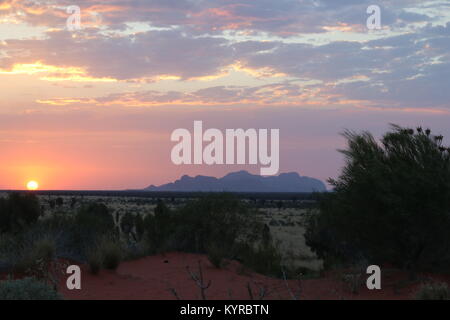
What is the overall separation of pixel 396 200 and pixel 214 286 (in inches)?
239

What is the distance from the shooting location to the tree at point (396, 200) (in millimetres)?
17453

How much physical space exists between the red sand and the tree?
983 mm

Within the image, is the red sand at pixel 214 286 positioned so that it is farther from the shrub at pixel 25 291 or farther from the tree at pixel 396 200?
the shrub at pixel 25 291

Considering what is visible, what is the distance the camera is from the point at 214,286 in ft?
60.0

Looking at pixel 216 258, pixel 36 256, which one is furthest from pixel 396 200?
pixel 36 256

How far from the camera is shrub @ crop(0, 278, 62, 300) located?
38.4 feet

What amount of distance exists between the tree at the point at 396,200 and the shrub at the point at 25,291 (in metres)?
9.93

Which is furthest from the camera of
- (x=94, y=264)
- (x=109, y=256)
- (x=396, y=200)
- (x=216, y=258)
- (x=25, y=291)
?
(x=216, y=258)

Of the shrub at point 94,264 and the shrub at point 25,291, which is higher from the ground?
the shrub at point 25,291

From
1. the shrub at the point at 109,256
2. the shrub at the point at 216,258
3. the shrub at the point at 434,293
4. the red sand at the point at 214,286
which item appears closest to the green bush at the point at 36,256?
the red sand at the point at 214,286

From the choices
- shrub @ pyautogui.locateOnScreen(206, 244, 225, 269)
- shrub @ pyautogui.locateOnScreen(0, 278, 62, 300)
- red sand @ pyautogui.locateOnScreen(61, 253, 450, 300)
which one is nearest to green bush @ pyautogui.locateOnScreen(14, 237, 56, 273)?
red sand @ pyautogui.locateOnScreen(61, 253, 450, 300)

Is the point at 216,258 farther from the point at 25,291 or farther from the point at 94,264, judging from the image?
the point at 25,291

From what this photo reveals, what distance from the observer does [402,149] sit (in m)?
19.1

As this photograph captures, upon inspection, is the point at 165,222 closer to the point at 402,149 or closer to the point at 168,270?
the point at 168,270
